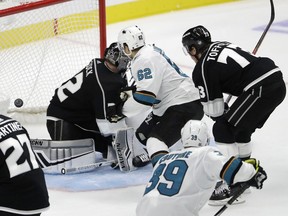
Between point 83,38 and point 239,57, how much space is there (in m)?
2.10

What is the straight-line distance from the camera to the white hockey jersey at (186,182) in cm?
386

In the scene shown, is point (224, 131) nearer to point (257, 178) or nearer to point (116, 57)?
point (116, 57)

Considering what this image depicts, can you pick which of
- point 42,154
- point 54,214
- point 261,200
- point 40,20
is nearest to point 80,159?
point 42,154

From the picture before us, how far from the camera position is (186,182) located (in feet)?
12.7

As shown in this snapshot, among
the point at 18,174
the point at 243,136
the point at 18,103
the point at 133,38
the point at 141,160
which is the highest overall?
the point at 133,38

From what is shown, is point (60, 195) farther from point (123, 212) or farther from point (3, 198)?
point (3, 198)

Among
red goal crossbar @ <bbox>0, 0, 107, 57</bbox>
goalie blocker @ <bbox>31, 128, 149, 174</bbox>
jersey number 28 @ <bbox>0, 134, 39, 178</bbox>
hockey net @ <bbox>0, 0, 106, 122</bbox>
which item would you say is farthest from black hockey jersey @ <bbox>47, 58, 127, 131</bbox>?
jersey number 28 @ <bbox>0, 134, 39, 178</bbox>

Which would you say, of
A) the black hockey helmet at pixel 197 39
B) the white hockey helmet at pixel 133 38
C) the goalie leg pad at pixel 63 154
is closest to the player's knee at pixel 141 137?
the goalie leg pad at pixel 63 154

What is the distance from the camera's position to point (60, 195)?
5.37 m

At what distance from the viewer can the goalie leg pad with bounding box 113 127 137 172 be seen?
226 inches

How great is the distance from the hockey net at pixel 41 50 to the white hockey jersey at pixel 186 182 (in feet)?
9.55

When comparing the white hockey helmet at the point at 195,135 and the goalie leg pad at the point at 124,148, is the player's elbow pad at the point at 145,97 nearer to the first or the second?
the goalie leg pad at the point at 124,148

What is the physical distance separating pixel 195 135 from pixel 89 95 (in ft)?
6.02

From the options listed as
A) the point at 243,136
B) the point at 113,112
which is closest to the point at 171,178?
the point at 243,136
